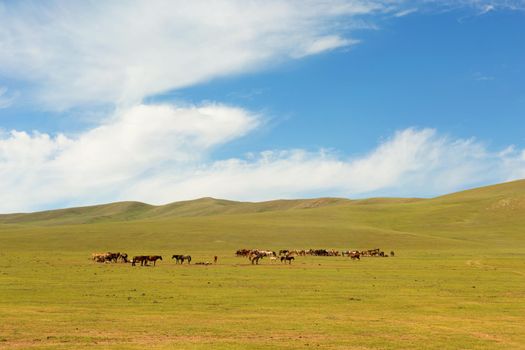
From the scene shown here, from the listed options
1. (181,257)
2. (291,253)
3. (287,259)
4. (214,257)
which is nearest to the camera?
(181,257)

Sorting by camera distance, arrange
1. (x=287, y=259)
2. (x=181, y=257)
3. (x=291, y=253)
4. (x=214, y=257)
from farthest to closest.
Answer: (x=291, y=253) < (x=214, y=257) < (x=287, y=259) < (x=181, y=257)

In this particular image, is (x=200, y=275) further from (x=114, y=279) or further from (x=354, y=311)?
(x=354, y=311)

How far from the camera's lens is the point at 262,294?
28.7 metres

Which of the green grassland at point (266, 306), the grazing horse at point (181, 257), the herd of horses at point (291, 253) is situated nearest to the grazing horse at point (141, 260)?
the green grassland at point (266, 306)

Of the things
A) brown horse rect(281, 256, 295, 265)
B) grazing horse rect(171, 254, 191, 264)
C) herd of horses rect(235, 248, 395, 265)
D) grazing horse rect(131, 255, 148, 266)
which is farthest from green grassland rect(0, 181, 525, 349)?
brown horse rect(281, 256, 295, 265)

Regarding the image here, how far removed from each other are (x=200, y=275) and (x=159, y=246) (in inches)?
1547

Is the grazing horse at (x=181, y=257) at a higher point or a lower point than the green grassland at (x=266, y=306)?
higher

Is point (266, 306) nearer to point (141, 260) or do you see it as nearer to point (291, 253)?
point (141, 260)

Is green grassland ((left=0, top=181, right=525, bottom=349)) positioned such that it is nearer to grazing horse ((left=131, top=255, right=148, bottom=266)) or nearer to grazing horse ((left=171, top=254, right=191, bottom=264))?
grazing horse ((left=171, top=254, right=191, bottom=264))

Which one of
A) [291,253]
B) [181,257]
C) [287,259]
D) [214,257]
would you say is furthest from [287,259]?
[291,253]

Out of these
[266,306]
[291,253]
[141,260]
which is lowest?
[266,306]

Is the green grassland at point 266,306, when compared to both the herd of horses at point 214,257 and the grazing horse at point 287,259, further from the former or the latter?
the grazing horse at point 287,259

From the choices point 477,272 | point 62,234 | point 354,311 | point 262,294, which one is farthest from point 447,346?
point 62,234

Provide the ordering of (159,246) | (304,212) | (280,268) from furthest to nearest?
(304,212) → (159,246) → (280,268)
